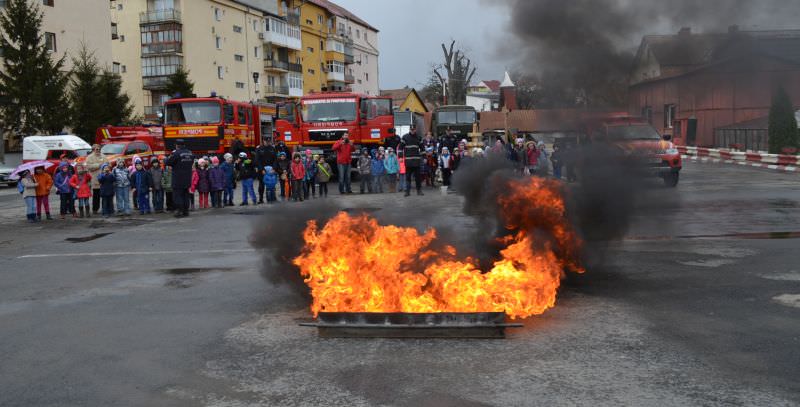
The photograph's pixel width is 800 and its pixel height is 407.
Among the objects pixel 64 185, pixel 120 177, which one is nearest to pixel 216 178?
pixel 120 177

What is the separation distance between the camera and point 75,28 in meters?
45.6

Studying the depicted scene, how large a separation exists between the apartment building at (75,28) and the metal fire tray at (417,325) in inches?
1638

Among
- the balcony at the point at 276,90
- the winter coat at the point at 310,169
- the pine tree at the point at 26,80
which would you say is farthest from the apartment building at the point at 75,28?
the winter coat at the point at 310,169

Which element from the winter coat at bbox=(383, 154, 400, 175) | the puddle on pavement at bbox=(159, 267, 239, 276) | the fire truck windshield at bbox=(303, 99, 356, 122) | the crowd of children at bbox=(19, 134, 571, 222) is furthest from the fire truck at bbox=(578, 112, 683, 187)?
the fire truck windshield at bbox=(303, 99, 356, 122)

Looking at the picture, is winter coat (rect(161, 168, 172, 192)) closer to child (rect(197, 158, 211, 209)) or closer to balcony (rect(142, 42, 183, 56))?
child (rect(197, 158, 211, 209))

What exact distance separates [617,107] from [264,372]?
6455 mm

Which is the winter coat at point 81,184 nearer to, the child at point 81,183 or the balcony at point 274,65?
the child at point 81,183

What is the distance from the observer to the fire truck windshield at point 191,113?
2847cm

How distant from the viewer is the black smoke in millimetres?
7512

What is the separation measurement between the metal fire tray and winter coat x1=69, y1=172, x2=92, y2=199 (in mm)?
13751

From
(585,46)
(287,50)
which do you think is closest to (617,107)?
(585,46)

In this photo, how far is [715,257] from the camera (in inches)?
389

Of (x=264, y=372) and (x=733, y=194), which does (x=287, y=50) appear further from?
(x=264, y=372)

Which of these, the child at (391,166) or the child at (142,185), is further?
the child at (391,166)
